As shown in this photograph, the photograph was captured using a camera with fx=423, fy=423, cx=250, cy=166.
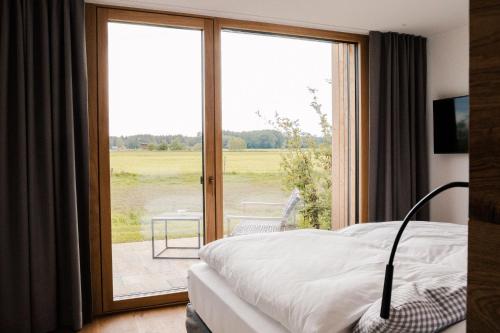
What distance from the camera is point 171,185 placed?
12.3ft

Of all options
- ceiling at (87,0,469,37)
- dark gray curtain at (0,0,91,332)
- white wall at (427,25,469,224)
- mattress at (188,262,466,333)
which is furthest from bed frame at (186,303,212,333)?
white wall at (427,25,469,224)

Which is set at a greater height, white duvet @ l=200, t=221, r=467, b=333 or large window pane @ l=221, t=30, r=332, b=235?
large window pane @ l=221, t=30, r=332, b=235

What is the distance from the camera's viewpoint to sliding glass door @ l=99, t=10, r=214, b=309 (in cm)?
350

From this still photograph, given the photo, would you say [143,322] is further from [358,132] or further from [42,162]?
[358,132]

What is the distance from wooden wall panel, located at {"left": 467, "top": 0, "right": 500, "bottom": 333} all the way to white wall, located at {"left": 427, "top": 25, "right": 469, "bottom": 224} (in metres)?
3.99

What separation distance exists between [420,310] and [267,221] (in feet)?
9.22

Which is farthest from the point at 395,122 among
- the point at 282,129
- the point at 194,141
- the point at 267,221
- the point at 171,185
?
the point at 171,185

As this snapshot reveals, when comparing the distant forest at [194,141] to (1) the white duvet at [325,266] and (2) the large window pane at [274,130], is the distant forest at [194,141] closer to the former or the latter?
(2) the large window pane at [274,130]

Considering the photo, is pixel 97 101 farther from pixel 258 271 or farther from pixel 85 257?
pixel 258 271

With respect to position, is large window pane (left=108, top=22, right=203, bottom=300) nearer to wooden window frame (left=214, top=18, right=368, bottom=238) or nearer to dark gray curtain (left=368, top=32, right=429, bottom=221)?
wooden window frame (left=214, top=18, right=368, bottom=238)

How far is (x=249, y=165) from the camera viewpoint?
393 cm

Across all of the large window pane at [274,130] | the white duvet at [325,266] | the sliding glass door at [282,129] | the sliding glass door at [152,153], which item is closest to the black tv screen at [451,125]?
the sliding glass door at [282,129]

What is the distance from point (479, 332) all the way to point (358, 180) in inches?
155

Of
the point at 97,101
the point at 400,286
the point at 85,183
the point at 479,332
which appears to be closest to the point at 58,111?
the point at 97,101
